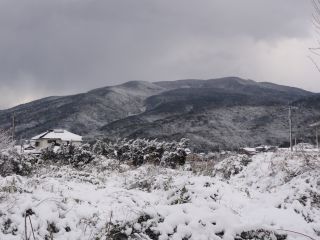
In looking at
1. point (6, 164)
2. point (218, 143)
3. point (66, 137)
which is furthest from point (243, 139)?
point (6, 164)

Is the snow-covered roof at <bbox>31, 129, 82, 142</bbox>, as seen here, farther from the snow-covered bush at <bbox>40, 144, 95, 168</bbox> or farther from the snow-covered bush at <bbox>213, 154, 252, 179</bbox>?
the snow-covered bush at <bbox>213, 154, 252, 179</bbox>

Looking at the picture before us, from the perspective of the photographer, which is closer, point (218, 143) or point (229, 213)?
point (229, 213)

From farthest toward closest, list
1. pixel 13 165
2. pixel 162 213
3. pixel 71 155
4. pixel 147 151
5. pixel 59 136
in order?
pixel 59 136 → pixel 147 151 → pixel 71 155 → pixel 13 165 → pixel 162 213

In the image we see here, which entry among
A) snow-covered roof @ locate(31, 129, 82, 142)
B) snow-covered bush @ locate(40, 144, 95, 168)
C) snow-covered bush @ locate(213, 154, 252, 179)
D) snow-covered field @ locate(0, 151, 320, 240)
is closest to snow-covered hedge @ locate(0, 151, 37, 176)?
snow-covered bush @ locate(40, 144, 95, 168)

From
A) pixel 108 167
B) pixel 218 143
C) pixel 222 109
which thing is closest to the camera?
pixel 108 167

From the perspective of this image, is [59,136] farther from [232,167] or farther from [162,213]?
[162,213]

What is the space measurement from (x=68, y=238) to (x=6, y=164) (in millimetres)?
16269

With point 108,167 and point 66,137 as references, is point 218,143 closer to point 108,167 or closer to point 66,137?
point 66,137

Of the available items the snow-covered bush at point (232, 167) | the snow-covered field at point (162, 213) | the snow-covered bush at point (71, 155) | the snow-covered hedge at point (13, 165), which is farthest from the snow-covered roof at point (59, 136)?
the snow-covered field at point (162, 213)

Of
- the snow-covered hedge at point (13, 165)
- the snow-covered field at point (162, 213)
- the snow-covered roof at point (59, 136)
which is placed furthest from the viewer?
the snow-covered roof at point (59, 136)

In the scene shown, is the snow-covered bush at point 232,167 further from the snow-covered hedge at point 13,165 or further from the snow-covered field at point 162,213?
the snow-covered field at point 162,213

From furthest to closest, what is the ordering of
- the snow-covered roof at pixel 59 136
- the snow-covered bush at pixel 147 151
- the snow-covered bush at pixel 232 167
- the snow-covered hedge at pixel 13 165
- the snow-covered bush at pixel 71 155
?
1. the snow-covered roof at pixel 59 136
2. the snow-covered bush at pixel 71 155
3. the snow-covered bush at pixel 147 151
4. the snow-covered hedge at pixel 13 165
5. the snow-covered bush at pixel 232 167

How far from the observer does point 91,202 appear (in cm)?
850

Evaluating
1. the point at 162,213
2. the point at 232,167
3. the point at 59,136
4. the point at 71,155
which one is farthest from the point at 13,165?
the point at 59,136
